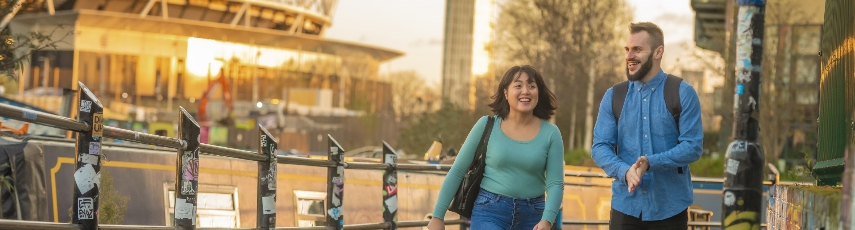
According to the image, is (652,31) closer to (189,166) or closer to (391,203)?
(189,166)

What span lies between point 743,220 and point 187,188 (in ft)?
10.5

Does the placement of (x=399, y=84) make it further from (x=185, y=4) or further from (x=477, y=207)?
(x=477, y=207)

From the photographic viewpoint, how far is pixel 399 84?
453ft

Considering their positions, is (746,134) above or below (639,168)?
above

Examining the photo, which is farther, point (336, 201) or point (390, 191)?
point (390, 191)

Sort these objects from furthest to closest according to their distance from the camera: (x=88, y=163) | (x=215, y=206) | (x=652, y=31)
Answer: (x=215, y=206)
(x=652, y=31)
(x=88, y=163)

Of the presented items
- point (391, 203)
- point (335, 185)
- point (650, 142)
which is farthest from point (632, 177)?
point (391, 203)

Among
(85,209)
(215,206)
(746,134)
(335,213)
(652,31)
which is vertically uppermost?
(652,31)

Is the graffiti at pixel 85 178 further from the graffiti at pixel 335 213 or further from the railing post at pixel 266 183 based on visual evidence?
the graffiti at pixel 335 213

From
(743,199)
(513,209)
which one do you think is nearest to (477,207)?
(513,209)

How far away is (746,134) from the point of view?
623 centimetres

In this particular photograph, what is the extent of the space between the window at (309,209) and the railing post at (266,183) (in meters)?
9.37

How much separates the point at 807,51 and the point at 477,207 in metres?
34.8

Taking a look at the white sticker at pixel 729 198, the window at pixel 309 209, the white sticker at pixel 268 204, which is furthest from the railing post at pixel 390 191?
the window at pixel 309 209
